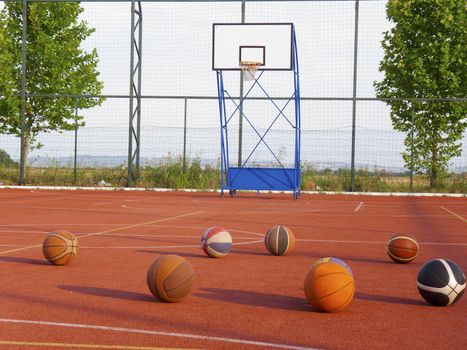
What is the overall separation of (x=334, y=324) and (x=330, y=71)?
71.0ft

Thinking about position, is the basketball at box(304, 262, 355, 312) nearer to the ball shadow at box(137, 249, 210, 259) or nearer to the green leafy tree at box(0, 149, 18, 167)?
the ball shadow at box(137, 249, 210, 259)

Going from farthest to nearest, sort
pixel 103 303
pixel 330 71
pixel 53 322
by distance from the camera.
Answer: pixel 330 71 → pixel 103 303 → pixel 53 322

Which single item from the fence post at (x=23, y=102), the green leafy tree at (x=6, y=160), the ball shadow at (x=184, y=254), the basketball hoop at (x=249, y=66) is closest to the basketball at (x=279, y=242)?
the ball shadow at (x=184, y=254)

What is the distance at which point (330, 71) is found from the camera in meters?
26.5

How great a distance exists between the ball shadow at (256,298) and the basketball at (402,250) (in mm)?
2749

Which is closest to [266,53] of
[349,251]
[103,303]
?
[349,251]

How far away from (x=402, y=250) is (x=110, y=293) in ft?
12.7

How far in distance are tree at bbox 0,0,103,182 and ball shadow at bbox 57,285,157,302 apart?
23.6 metres

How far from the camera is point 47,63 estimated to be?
31719 millimetres

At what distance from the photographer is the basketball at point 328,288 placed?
5.83 m

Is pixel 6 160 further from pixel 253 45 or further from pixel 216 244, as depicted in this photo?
pixel 216 244

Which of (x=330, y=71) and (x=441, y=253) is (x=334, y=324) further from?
(x=330, y=71)

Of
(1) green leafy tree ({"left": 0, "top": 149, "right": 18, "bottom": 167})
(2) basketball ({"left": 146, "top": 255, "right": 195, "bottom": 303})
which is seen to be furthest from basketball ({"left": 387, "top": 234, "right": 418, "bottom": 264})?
(1) green leafy tree ({"left": 0, "top": 149, "right": 18, "bottom": 167})

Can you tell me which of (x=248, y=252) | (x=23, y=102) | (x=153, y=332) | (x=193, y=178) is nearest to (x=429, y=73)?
(x=193, y=178)
